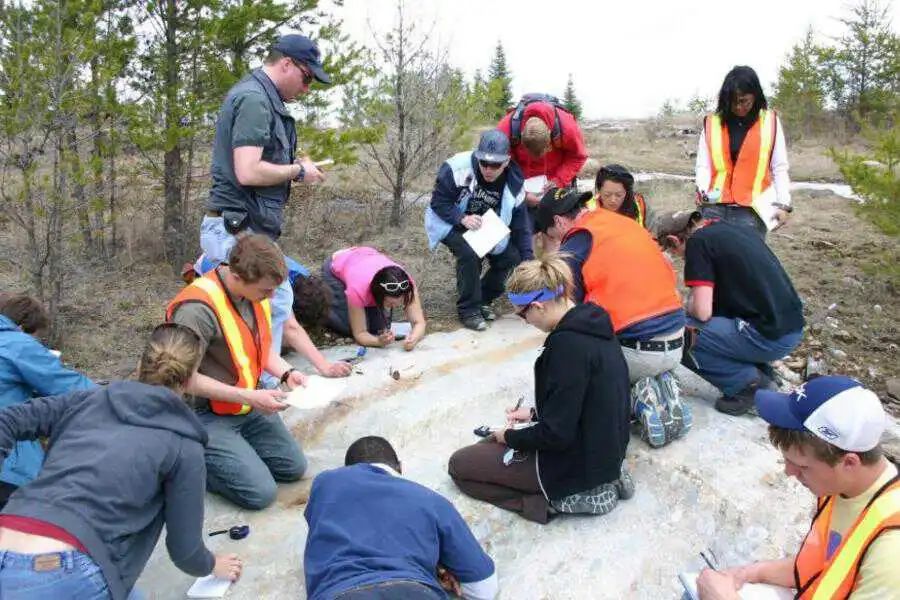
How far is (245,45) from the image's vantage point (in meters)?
7.84

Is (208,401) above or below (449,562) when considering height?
above

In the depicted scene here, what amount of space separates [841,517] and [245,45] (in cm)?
769

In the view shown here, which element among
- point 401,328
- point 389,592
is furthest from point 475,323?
point 389,592

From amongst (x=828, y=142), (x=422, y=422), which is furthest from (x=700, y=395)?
(x=828, y=142)

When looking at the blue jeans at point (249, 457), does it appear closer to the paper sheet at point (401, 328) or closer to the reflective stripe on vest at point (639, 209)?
the paper sheet at point (401, 328)

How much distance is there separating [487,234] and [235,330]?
247 centimetres

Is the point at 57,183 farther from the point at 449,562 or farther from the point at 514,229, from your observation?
the point at 449,562

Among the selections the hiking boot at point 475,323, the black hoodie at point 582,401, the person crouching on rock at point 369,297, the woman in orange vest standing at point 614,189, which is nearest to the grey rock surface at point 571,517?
the black hoodie at point 582,401

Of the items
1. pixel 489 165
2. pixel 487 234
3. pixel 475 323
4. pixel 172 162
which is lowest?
pixel 475 323

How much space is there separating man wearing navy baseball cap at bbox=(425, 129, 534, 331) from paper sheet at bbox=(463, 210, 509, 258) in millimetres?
35

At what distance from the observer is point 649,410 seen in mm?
3611

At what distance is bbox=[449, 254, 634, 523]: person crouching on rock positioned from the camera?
293 cm

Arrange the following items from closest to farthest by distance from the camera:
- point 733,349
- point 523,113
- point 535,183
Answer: point 733,349
point 523,113
point 535,183

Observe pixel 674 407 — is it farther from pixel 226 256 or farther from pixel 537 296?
pixel 226 256
